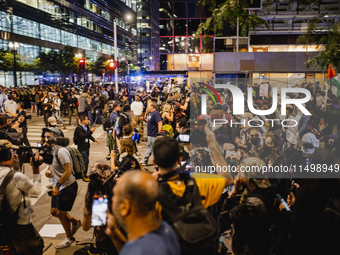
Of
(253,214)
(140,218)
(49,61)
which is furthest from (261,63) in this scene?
(49,61)

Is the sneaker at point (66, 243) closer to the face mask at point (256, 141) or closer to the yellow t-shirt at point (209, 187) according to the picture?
the yellow t-shirt at point (209, 187)

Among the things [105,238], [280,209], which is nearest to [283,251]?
[280,209]

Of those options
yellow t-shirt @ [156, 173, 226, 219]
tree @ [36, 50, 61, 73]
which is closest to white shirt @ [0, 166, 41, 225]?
yellow t-shirt @ [156, 173, 226, 219]

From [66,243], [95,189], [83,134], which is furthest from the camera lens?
[83,134]

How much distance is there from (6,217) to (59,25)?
61587mm

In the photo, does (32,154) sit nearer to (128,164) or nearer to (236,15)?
(128,164)

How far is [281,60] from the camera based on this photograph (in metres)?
19.5

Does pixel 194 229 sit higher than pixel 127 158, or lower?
higher

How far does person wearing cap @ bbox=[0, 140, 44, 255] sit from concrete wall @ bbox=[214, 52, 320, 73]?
1676 cm

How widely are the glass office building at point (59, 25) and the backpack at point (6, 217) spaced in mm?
24310

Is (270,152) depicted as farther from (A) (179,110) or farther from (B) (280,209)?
(A) (179,110)

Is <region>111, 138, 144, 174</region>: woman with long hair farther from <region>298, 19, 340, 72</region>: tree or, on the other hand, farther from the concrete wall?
the concrete wall

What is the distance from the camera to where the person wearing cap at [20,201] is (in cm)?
360

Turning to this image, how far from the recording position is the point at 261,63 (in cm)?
2005
